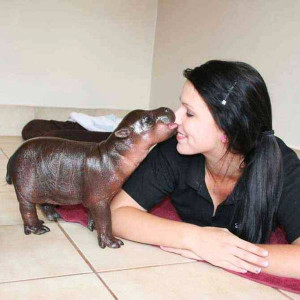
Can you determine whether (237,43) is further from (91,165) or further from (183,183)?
(91,165)

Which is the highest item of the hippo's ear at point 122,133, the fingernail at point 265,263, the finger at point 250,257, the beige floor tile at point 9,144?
the hippo's ear at point 122,133

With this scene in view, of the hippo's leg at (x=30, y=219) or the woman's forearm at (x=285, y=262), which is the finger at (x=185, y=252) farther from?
the hippo's leg at (x=30, y=219)

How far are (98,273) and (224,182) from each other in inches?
19.3

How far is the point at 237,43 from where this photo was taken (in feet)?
7.48

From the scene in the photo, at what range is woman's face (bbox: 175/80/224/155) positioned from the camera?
1.13 meters

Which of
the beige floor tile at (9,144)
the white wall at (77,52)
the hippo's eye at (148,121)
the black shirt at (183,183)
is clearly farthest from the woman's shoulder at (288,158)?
the white wall at (77,52)

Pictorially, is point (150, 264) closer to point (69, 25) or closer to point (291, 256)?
point (291, 256)

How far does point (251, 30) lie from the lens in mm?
2188

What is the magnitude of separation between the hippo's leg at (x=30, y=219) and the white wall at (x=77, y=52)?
1.65 meters

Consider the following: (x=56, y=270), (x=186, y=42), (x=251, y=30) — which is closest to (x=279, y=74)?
(x=251, y=30)

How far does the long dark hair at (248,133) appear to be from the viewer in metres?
1.11

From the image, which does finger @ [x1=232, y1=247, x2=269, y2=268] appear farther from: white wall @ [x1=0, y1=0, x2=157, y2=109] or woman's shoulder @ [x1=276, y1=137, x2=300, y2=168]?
white wall @ [x1=0, y1=0, x2=157, y2=109]

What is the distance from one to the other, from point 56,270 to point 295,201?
633 millimetres

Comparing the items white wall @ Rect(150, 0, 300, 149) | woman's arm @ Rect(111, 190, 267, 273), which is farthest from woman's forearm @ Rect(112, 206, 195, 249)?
white wall @ Rect(150, 0, 300, 149)
